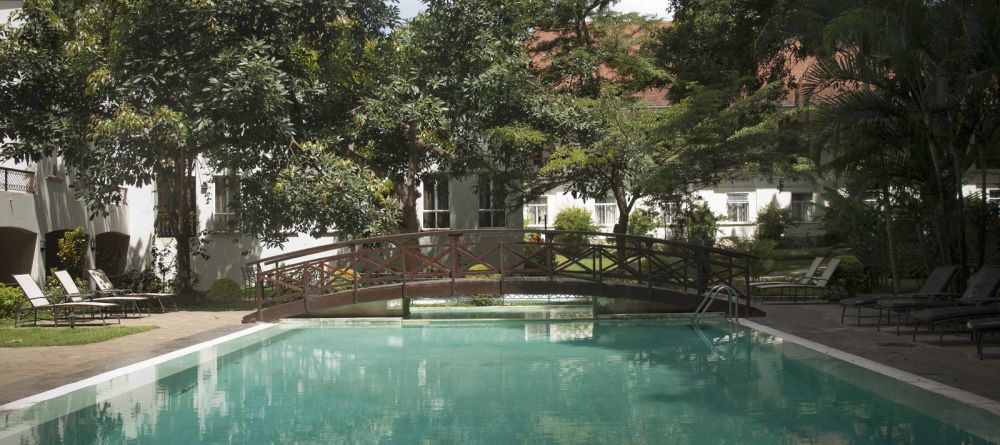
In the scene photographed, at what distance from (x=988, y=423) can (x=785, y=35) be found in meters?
16.6

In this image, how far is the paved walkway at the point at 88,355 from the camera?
392 inches

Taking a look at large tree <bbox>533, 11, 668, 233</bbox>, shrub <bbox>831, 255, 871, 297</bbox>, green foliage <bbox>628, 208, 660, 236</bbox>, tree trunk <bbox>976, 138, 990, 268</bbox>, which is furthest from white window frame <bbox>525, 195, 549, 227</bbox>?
tree trunk <bbox>976, 138, 990, 268</bbox>

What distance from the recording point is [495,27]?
2206 cm

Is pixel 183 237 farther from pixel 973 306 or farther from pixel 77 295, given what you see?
pixel 973 306

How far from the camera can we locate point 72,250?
21375 mm

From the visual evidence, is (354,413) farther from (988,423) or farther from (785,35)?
(785,35)

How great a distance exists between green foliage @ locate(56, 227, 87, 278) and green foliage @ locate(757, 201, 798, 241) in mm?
26552

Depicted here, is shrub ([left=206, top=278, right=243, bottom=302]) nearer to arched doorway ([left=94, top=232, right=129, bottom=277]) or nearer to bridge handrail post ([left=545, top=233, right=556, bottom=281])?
arched doorway ([left=94, top=232, right=129, bottom=277])

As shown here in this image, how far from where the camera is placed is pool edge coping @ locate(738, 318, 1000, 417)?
8.26 metres

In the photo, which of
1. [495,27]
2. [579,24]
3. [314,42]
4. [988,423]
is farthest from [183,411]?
[579,24]

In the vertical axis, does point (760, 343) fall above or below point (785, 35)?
below

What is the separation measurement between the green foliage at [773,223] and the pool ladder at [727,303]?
834 inches

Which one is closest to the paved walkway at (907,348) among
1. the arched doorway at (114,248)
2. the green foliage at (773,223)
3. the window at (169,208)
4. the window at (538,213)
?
the window at (169,208)

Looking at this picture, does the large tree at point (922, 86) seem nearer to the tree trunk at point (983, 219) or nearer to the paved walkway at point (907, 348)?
the tree trunk at point (983, 219)
